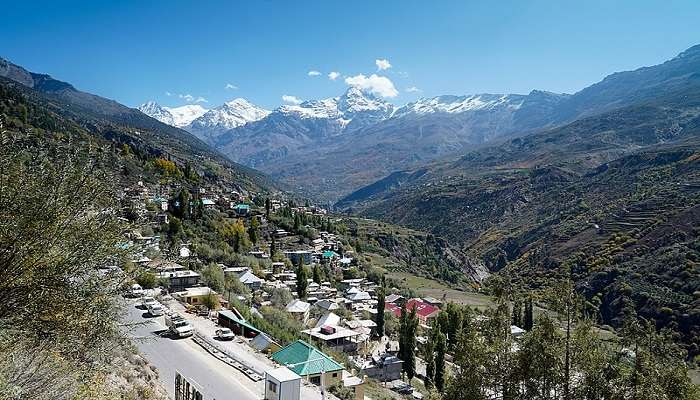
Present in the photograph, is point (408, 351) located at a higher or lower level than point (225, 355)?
lower

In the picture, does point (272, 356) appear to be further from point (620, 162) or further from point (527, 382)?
point (620, 162)

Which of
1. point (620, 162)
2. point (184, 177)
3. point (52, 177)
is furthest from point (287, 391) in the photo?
point (620, 162)

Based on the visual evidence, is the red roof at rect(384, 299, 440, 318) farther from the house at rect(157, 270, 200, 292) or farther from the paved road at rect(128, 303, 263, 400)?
the paved road at rect(128, 303, 263, 400)

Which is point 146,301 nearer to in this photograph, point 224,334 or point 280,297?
point 224,334

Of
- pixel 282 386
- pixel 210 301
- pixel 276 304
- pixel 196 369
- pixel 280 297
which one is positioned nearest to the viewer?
pixel 282 386

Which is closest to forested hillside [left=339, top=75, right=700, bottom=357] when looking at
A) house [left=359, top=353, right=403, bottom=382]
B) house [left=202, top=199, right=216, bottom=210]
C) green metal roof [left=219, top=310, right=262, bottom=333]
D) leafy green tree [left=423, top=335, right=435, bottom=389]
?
leafy green tree [left=423, top=335, right=435, bottom=389]

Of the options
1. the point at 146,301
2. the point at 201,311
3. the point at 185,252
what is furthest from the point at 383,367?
the point at 185,252

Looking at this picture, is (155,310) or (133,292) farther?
(155,310)
